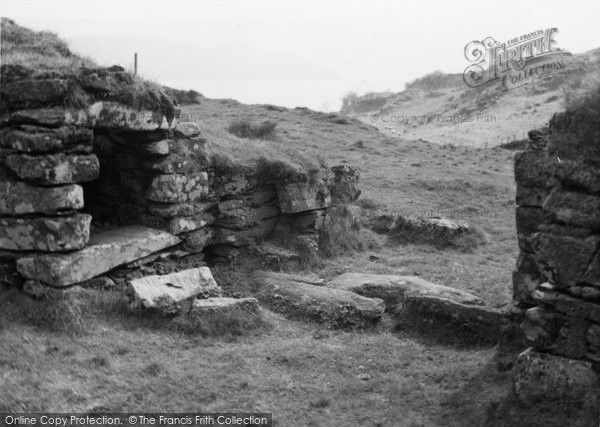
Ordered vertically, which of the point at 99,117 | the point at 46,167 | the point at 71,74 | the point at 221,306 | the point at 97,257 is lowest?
the point at 221,306

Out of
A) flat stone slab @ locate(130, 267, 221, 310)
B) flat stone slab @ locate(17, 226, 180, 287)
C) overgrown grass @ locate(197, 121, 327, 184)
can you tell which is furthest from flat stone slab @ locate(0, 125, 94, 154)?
overgrown grass @ locate(197, 121, 327, 184)

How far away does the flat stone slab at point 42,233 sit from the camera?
8.50m

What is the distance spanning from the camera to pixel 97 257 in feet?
29.4

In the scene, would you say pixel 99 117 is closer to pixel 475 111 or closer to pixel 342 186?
pixel 342 186

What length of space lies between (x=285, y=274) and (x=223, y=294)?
51.4 inches

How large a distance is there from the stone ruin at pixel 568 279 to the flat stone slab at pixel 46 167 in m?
6.00

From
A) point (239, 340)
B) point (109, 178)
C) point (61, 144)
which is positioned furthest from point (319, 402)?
point (109, 178)

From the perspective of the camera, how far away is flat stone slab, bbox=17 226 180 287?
847 centimetres

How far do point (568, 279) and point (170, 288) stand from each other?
17.4 feet

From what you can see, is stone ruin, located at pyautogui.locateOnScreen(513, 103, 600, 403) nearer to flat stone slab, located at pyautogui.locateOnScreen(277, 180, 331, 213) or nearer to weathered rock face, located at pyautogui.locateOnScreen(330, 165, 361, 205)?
flat stone slab, located at pyautogui.locateOnScreen(277, 180, 331, 213)

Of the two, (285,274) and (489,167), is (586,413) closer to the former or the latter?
(285,274)

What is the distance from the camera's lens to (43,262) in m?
8.46
